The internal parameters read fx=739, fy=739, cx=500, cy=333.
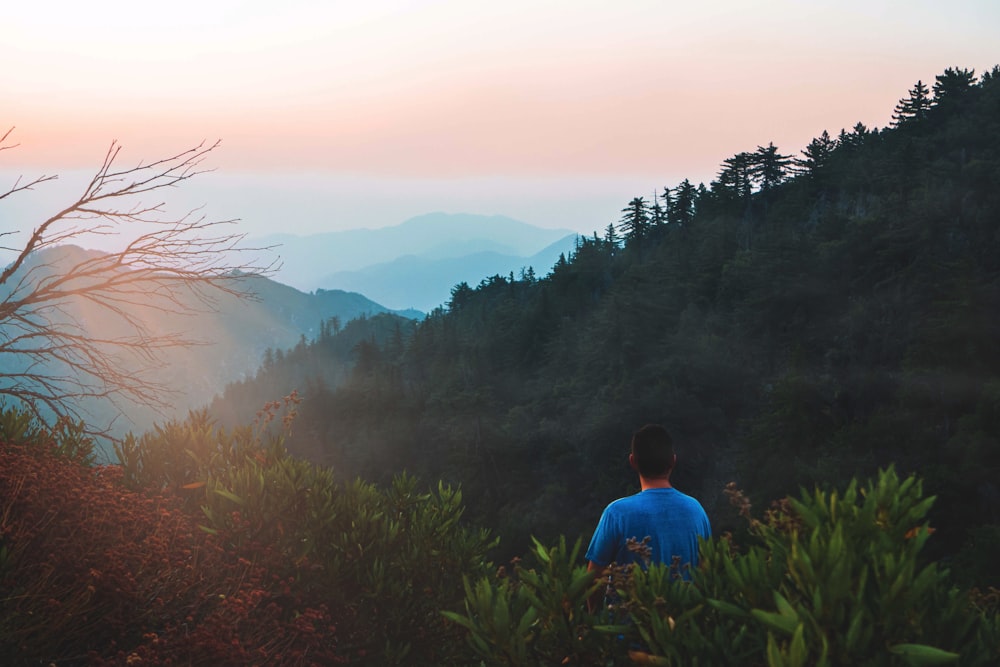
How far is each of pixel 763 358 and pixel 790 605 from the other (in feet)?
211

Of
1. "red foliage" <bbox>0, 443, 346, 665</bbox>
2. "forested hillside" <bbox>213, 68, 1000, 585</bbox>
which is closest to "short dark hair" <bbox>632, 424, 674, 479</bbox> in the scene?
"red foliage" <bbox>0, 443, 346, 665</bbox>

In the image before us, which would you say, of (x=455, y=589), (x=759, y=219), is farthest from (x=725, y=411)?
(x=455, y=589)

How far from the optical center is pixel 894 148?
7256 cm

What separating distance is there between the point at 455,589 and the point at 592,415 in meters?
59.9

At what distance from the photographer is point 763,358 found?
206ft

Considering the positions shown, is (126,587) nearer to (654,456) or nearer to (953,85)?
(654,456)

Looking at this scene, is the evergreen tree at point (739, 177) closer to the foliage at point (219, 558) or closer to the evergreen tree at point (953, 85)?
the evergreen tree at point (953, 85)

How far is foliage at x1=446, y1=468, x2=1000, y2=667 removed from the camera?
223 cm

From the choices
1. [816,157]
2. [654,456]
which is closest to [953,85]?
[816,157]

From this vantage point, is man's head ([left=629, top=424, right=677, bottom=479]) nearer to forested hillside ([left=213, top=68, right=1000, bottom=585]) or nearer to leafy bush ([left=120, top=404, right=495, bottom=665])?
leafy bush ([left=120, top=404, right=495, bottom=665])

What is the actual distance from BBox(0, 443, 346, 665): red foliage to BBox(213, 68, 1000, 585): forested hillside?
24.6 metres

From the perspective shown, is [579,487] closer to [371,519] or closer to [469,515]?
[469,515]

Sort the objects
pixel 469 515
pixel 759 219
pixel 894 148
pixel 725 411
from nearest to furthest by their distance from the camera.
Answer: pixel 725 411
pixel 469 515
pixel 894 148
pixel 759 219

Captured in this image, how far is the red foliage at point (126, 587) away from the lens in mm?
3613
